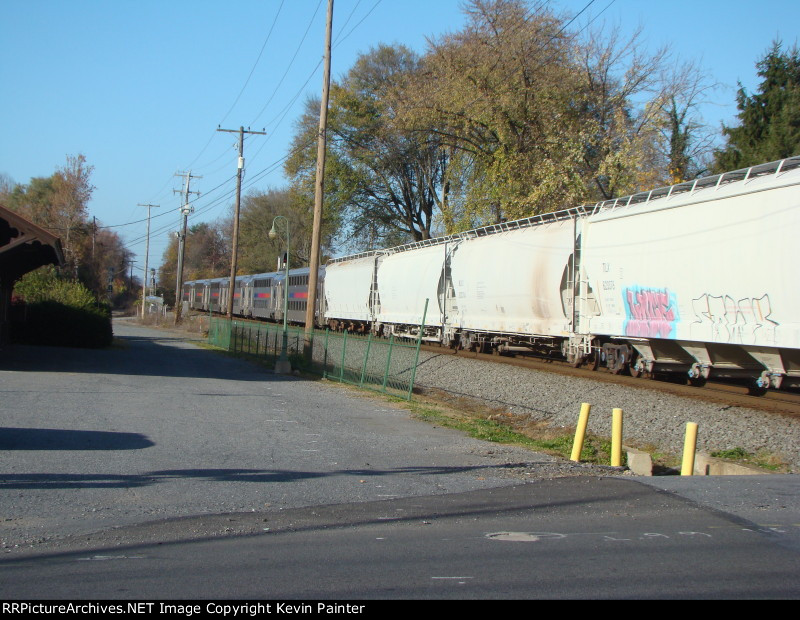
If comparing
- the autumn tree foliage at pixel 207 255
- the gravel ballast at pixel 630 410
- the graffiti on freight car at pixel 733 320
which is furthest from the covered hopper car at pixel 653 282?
the autumn tree foliage at pixel 207 255

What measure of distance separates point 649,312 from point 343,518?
33.1 ft

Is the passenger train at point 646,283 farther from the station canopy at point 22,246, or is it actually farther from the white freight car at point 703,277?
the station canopy at point 22,246

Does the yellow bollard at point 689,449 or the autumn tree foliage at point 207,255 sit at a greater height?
the autumn tree foliage at point 207,255

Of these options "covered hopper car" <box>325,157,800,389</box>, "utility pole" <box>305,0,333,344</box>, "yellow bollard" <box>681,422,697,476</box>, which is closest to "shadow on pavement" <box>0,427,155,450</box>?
"yellow bollard" <box>681,422,697,476</box>

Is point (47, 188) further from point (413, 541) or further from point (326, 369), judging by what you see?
point (413, 541)

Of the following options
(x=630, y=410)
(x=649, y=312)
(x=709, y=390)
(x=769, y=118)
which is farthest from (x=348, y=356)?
(x=769, y=118)

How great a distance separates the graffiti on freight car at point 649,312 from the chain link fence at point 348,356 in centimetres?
457

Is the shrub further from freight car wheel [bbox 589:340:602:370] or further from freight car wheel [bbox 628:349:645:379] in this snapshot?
freight car wheel [bbox 628:349:645:379]

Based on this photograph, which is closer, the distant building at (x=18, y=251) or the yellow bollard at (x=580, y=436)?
the yellow bollard at (x=580, y=436)

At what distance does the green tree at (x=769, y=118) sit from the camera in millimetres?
31078

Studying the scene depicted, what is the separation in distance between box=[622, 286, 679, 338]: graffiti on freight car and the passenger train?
32mm

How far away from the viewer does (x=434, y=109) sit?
3238 centimetres

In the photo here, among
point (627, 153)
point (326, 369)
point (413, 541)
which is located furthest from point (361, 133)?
point (413, 541)
